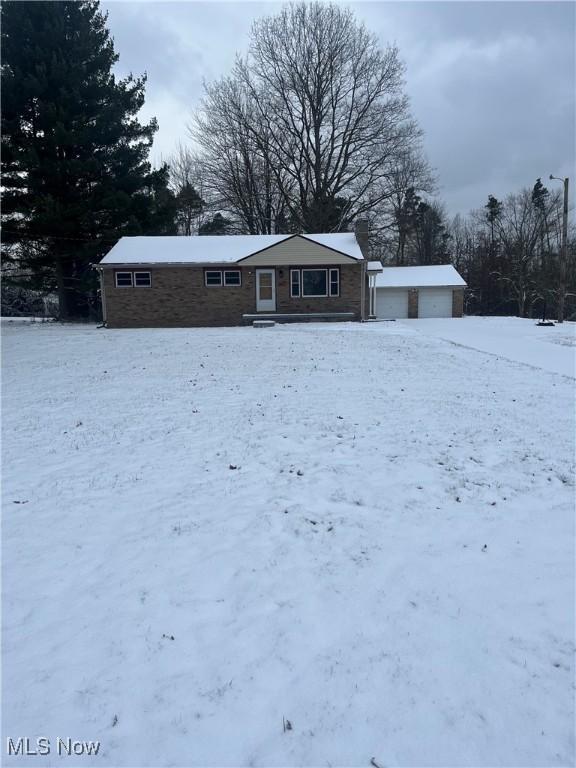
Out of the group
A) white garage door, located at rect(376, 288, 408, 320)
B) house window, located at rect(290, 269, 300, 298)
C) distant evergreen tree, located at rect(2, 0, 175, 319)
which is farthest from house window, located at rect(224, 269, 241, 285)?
white garage door, located at rect(376, 288, 408, 320)

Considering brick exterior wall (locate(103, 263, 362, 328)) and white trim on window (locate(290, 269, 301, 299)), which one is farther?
white trim on window (locate(290, 269, 301, 299))

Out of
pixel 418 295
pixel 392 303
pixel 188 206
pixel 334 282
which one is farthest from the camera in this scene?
pixel 188 206

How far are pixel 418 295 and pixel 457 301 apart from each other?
105 inches

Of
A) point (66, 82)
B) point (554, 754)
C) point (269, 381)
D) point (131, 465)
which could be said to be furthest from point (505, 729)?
point (66, 82)

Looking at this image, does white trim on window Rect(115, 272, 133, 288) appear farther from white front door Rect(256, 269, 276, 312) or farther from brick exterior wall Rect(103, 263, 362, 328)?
white front door Rect(256, 269, 276, 312)

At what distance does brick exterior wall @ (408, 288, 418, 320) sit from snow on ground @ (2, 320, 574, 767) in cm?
2501

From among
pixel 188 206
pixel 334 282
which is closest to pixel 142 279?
pixel 334 282

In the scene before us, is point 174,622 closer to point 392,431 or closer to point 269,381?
point 392,431

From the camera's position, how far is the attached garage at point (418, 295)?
3109 cm

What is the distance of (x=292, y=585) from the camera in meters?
3.28

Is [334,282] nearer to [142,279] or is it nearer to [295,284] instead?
[295,284]

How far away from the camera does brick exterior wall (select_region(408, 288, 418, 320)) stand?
31234 millimetres

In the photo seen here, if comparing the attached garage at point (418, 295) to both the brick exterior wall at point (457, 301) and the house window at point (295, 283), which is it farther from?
the house window at point (295, 283)

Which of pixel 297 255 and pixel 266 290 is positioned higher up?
pixel 297 255
